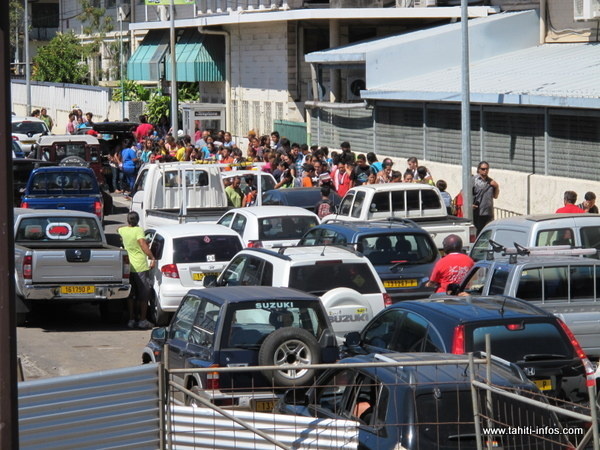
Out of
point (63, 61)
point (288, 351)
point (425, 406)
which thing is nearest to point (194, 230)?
point (288, 351)

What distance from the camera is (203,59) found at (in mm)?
47094

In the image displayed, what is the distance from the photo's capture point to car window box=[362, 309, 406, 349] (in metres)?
11.4

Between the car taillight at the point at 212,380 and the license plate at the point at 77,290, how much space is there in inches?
271

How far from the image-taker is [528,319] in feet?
34.9

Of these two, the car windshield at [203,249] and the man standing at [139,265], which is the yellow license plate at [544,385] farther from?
the man standing at [139,265]

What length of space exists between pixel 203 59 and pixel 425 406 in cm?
3990

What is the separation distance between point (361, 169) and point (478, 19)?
873cm

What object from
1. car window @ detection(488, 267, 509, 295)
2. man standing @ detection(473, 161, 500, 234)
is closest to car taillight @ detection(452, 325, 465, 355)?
car window @ detection(488, 267, 509, 295)

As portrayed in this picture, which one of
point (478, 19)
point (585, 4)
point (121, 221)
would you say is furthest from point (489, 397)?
point (478, 19)

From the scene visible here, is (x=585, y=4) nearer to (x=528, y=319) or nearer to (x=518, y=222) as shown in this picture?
(x=518, y=222)

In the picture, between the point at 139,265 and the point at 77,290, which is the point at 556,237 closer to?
the point at 139,265

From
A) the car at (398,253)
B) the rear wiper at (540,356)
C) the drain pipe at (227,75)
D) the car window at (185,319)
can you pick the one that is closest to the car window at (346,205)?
the car at (398,253)

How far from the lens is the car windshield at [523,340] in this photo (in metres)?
10.5

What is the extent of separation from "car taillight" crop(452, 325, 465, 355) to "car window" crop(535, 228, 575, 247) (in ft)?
18.3
